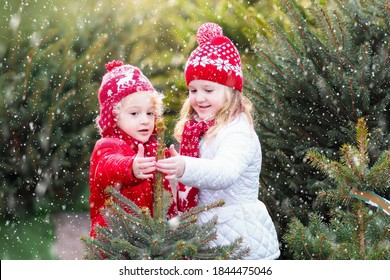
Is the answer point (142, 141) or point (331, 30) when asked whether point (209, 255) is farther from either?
point (331, 30)

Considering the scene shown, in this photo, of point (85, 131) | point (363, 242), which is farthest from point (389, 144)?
point (85, 131)

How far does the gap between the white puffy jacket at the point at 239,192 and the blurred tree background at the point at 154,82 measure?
0.89m

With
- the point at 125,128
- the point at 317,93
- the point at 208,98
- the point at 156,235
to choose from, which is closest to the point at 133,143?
the point at 125,128

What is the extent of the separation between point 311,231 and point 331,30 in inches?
55.2

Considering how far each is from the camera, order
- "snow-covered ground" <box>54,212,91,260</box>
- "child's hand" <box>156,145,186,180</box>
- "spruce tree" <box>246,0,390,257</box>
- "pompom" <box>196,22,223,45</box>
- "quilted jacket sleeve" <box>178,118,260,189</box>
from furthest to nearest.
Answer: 1. "snow-covered ground" <box>54,212,91,260</box>
2. "spruce tree" <box>246,0,390,257</box>
3. "pompom" <box>196,22,223,45</box>
4. "quilted jacket sleeve" <box>178,118,260,189</box>
5. "child's hand" <box>156,145,186,180</box>

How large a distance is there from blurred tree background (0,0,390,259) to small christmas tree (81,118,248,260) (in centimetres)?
154

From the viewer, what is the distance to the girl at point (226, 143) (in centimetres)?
314

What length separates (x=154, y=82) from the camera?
6.71 meters

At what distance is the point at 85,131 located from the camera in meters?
5.95

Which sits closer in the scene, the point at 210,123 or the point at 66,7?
the point at 210,123

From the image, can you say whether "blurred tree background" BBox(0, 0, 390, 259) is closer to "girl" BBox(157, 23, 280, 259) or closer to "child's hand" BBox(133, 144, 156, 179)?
"girl" BBox(157, 23, 280, 259)

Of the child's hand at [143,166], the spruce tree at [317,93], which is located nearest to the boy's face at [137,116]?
the child's hand at [143,166]

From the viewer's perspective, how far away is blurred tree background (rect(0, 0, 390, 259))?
4.22m

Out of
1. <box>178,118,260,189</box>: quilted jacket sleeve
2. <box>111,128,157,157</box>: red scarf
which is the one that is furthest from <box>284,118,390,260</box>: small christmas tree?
<box>111,128,157,157</box>: red scarf
